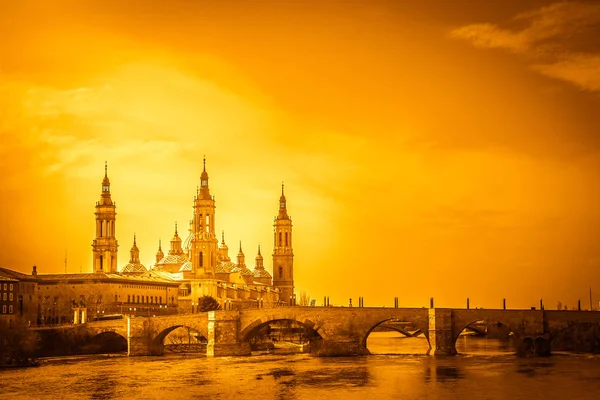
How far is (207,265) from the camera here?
135125 mm

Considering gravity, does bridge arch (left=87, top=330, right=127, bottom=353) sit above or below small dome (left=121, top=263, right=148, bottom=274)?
below

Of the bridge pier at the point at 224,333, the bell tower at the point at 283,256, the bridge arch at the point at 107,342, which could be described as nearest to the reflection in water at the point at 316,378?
the bridge pier at the point at 224,333

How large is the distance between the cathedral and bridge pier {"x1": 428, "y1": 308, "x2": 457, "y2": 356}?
180ft

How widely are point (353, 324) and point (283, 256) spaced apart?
276 feet

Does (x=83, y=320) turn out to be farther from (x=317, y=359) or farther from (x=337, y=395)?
(x=337, y=395)

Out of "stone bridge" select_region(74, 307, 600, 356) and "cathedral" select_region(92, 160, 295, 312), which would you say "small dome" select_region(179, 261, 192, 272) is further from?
"stone bridge" select_region(74, 307, 600, 356)

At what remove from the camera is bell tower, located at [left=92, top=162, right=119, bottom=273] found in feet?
440

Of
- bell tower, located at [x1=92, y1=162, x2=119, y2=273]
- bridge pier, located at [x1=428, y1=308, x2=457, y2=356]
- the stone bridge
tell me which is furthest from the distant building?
bridge pier, located at [x1=428, y1=308, x2=457, y2=356]

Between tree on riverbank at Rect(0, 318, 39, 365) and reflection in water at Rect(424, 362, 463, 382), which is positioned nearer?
reflection in water at Rect(424, 362, 463, 382)

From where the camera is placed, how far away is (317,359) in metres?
81.6

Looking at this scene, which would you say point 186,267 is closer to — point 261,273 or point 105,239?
point 105,239

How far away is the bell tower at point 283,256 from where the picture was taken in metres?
165

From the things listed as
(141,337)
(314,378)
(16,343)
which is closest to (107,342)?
(141,337)

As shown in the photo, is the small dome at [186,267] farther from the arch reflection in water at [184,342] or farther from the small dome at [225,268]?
the arch reflection in water at [184,342]
